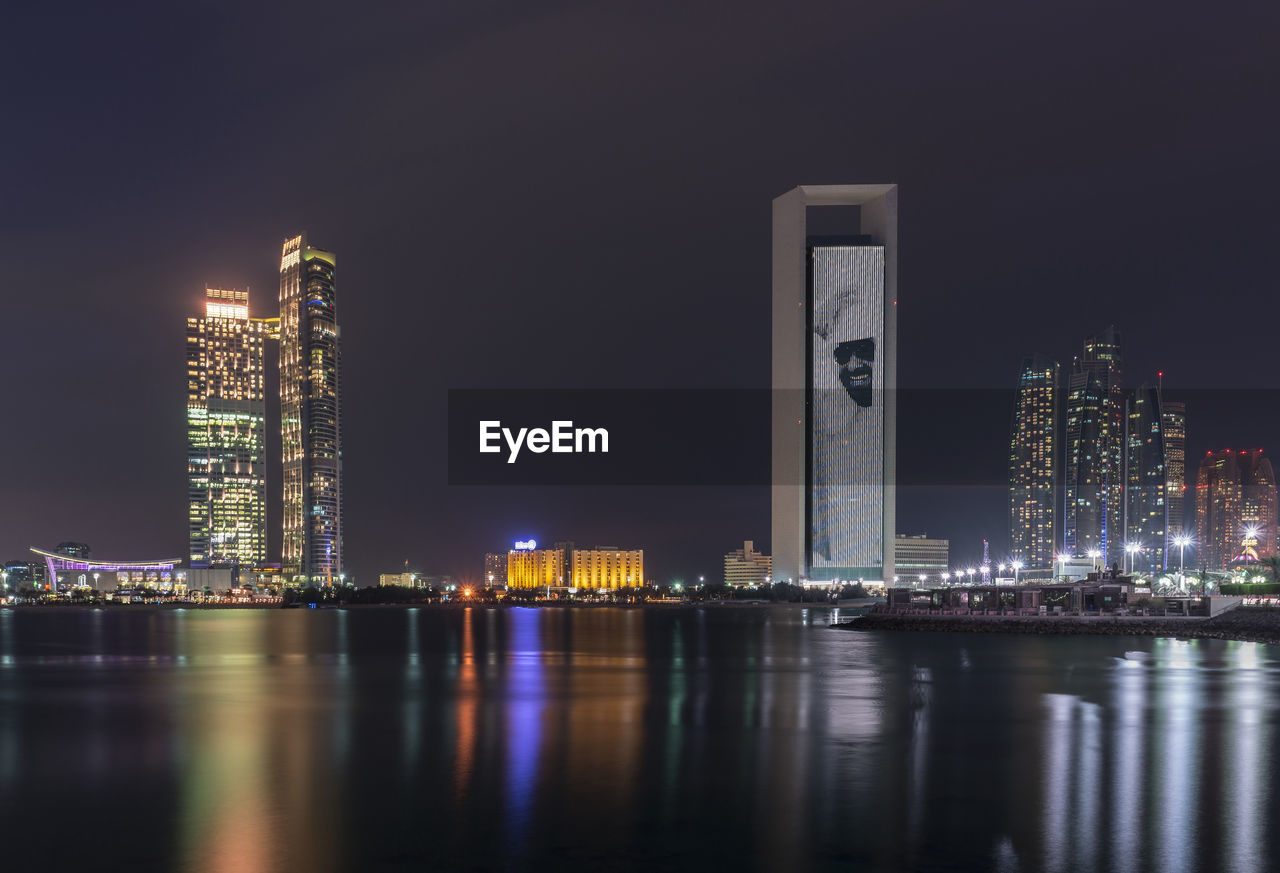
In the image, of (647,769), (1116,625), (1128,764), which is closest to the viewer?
(647,769)

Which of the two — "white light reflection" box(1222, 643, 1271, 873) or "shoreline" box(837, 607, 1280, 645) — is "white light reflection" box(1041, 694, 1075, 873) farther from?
"shoreline" box(837, 607, 1280, 645)

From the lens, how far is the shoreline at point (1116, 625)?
9762cm

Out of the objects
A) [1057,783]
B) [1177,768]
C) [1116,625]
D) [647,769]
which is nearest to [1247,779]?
[1177,768]

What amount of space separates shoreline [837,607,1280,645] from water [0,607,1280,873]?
31775 millimetres

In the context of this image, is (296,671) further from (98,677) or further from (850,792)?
(850,792)

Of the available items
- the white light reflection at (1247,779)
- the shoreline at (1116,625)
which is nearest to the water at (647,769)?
the white light reflection at (1247,779)

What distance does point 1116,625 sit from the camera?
347 feet

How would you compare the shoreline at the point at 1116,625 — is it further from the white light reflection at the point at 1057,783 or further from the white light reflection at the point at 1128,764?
the white light reflection at the point at 1057,783

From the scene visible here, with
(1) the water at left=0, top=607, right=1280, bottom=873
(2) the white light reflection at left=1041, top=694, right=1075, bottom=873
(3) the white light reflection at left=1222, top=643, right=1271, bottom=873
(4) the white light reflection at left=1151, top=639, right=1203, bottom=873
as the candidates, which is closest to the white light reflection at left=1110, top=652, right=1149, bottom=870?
(1) the water at left=0, top=607, right=1280, bottom=873

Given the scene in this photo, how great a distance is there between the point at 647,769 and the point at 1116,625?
280 feet

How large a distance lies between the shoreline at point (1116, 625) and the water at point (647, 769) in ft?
104

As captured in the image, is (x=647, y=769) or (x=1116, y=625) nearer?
(x=647, y=769)

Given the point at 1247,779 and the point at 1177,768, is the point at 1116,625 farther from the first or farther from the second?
the point at 1247,779

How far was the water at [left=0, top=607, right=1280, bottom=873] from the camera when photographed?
77.3ft
